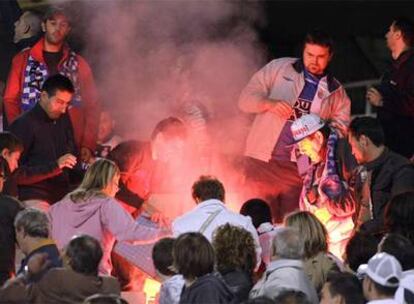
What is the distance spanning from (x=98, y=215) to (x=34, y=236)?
3.60ft

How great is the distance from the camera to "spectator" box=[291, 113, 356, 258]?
37.4 feet

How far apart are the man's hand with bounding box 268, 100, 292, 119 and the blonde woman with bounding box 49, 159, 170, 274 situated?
2.03 metres

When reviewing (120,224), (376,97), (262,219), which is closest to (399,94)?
(376,97)

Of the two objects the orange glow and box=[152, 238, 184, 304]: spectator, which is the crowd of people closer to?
box=[152, 238, 184, 304]: spectator

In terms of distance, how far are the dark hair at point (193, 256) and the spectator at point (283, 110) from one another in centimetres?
331

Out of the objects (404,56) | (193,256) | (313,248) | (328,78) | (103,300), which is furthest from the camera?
(328,78)

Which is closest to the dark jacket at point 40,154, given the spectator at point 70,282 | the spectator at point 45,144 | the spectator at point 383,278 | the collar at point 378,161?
the spectator at point 45,144

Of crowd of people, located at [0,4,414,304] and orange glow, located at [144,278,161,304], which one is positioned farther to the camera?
orange glow, located at [144,278,161,304]

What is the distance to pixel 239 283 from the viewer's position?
30.2ft

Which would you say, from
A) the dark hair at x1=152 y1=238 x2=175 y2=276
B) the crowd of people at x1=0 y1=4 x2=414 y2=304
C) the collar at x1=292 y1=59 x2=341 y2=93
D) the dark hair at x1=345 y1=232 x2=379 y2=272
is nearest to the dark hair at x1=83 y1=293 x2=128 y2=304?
the crowd of people at x1=0 y1=4 x2=414 y2=304

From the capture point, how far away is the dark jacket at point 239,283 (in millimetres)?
9156

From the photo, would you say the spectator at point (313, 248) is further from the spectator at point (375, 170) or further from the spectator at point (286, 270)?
the spectator at point (375, 170)

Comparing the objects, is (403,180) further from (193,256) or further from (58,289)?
(58,289)

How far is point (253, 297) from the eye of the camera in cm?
881
